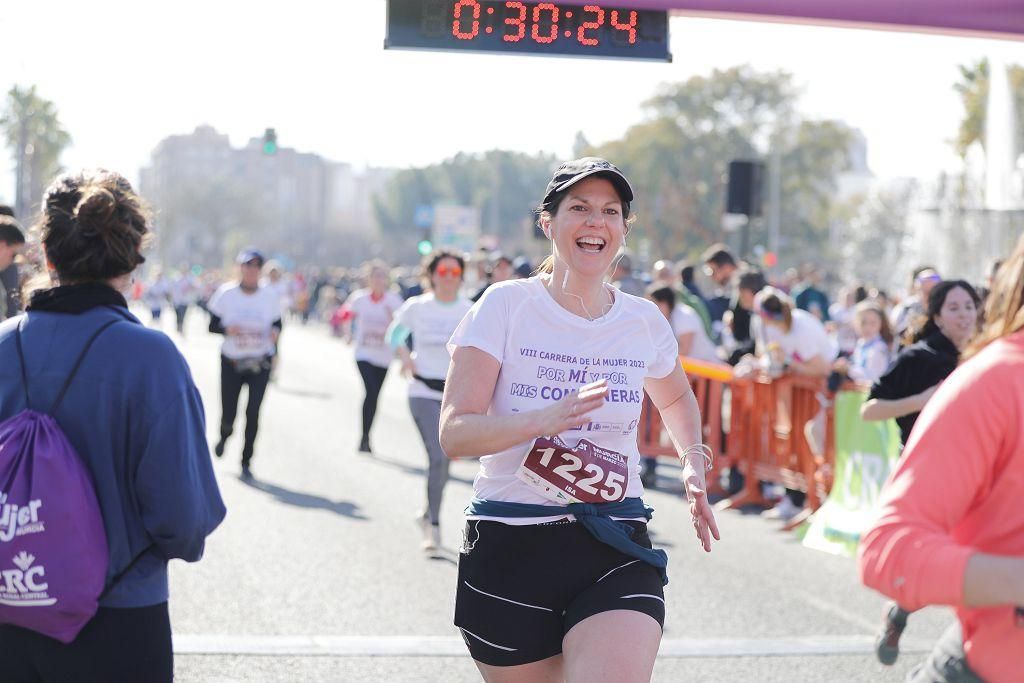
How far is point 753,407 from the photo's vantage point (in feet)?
40.5

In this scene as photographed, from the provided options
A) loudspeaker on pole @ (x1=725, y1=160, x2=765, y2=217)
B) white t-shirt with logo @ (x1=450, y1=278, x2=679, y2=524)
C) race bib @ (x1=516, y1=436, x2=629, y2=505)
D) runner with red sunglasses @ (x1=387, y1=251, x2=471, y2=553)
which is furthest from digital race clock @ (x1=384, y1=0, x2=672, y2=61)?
loudspeaker on pole @ (x1=725, y1=160, x2=765, y2=217)

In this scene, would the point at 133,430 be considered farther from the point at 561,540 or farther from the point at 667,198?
the point at 667,198

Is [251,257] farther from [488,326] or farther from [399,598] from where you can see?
[488,326]

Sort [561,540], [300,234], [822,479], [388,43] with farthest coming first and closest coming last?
[300,234] < [822,479] < [388,43] < [561,540]

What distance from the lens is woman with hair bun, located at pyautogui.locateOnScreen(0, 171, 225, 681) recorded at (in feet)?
10.8

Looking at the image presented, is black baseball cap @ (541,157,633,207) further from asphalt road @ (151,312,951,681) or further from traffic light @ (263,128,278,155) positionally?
traffic light @ (263,128,278,155)

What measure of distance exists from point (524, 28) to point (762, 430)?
532 centimetres

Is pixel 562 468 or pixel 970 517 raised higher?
pixel 970 517

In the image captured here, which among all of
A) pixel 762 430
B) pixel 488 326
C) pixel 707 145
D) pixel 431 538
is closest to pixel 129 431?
pixel 488 326

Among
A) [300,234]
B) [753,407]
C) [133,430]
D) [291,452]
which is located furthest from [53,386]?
[300,234]

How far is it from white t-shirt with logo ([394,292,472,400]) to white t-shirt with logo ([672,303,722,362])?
3.36 meters

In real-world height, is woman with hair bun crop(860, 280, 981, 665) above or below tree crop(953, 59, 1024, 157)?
below

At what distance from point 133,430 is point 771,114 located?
75.2 m

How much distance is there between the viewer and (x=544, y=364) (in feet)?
12.8
